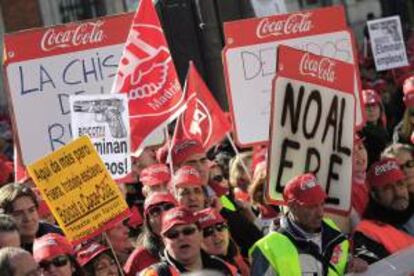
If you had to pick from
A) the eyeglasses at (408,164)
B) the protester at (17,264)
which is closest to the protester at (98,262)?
the protester at (17,264)

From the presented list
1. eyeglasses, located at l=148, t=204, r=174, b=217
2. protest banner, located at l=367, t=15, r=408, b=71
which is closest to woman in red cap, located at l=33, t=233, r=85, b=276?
eyeglasses, located at l=148, t=204, r=174, b=217

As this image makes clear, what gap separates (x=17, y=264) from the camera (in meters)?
4.68

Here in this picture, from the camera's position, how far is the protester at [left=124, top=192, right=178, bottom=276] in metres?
6.07

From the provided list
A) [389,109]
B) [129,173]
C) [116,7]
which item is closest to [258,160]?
[129,173]

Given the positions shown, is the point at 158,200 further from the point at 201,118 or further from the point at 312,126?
the point at 201,118

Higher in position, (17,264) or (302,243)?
(17,264)

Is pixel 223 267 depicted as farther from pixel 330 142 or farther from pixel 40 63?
pixel 40 63

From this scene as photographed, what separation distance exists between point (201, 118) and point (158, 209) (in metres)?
2.32

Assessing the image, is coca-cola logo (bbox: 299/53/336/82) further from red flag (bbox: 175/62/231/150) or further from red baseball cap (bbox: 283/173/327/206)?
red flag (bbox: 175/62/231/150)

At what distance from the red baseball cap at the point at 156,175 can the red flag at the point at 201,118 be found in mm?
1202

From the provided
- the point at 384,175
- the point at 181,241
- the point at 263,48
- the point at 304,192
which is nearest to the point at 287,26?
the point at 263,48

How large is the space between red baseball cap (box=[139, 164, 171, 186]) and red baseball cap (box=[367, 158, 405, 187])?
1249 millimetres

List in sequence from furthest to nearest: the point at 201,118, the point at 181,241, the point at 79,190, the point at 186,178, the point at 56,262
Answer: the point at 201,118 → the point at 186,178 → the point at 79,190 → the point at 181,241 → the point at 56,262

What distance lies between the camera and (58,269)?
551cm
